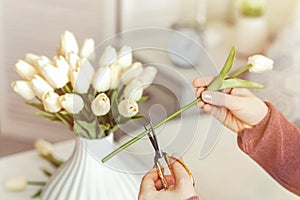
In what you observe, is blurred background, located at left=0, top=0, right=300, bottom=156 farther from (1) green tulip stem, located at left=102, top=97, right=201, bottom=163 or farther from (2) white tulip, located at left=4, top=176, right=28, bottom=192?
(1) green tulip stem, located at left=102, top=97, right=201, bottom=163

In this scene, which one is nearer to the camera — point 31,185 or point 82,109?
point 82,109

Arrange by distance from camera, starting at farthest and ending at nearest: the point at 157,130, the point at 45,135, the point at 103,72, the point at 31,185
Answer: the point at 45,135 < the point at 31,185 < the point at 103,72 < the point at 157,130

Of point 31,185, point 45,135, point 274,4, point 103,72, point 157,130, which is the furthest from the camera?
point 45,135

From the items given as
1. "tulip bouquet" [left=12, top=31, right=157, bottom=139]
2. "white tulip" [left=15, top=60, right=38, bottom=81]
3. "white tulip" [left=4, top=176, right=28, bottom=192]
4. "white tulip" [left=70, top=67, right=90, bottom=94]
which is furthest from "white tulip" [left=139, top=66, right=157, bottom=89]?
"white tulip" [left=4, top=176, right=28, bottom=192]

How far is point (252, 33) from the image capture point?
1.97 m

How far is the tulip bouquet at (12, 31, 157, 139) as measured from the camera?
3.40 feet

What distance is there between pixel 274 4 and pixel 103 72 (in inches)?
45.3

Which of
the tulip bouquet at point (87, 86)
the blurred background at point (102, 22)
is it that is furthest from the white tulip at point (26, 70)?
the blurred background at point (102, 22)

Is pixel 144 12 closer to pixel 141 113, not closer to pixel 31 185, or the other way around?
pixel 31 185

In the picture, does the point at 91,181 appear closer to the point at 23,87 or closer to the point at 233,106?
the point at 23,87

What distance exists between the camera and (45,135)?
2.28m

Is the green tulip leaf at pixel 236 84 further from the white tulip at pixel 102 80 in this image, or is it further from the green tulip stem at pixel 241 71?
the white tulip at pixel 102 80

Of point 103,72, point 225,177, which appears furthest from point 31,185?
point 225,177

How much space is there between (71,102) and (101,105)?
0.07m
